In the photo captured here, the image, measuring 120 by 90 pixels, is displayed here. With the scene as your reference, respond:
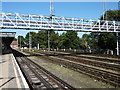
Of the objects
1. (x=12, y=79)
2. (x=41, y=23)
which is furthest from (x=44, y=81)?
(x=41, y=23)

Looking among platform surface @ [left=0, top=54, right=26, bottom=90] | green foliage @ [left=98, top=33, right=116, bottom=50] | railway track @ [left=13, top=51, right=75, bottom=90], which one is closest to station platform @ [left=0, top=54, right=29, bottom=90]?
platform surface @ [left=0, top=54, right=26, bottom=90]

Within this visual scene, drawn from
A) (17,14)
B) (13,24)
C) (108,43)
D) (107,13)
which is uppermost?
(107,13)

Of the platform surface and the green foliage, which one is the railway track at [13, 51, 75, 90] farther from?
the green foliage

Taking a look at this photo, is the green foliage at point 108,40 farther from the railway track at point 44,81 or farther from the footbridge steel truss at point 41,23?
the railway track at point 44,81

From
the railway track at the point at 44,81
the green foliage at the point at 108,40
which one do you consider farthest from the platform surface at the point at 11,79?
the green foliage at the point at 108,40

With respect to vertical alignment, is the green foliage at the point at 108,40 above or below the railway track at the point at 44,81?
above

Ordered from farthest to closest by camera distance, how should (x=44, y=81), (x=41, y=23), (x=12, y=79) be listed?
(x=41, y=23) → (x=12, y=79) → (x=44, y=81)

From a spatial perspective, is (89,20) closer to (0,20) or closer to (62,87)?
(0,20)

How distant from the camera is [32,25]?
30.4m

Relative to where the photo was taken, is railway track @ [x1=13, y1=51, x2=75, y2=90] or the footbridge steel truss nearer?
railway track @ [x1=13, y1=51, x2=75, y2=90]

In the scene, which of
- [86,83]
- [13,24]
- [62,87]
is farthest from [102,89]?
[13,24]

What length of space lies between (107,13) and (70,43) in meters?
Answer: 28.9

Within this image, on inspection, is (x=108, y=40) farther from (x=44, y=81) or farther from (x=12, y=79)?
(x=12, y=79)

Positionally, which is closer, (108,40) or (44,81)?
(44,81)
